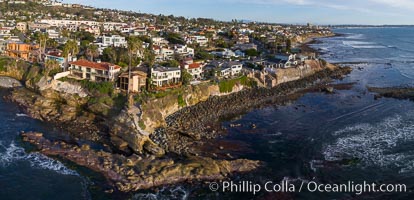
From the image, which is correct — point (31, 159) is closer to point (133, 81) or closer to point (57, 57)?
point (133, 81)

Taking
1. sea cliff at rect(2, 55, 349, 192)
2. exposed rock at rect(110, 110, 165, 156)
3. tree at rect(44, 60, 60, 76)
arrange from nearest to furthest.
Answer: sea cliff at rect(2, 55, 349, 192), exposed rock at rect(110, 110, 165, 156), tree at rect(44, 60, 60, 76)

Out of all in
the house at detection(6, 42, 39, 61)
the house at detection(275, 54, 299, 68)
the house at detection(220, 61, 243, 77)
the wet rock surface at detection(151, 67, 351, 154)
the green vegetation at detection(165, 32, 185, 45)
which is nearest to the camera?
the wet rock surface at detection(151, 67, 351, 154)

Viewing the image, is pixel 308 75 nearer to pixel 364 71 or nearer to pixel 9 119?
pixel 364 71

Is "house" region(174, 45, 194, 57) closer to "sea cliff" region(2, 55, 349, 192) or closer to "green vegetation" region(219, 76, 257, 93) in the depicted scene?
"green vegetation" region(219, 76, 257, 93)

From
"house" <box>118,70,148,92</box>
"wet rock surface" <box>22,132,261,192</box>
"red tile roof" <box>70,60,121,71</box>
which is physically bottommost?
"wet rock surface" <box>22,132,261,192</box>

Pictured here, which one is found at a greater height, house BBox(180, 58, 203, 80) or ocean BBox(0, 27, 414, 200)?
house BBox(180, 58, 203, 80)

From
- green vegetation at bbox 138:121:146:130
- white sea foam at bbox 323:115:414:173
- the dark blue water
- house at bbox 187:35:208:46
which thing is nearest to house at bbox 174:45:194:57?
house at bbox 187:35:208:46

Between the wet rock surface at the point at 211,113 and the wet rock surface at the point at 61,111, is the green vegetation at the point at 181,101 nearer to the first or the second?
the wet rock surface at the point at 211,113
